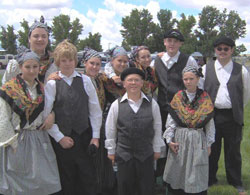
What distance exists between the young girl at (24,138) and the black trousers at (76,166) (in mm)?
203

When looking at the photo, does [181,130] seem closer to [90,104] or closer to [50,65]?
[90,104]

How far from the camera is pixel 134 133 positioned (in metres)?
2.79

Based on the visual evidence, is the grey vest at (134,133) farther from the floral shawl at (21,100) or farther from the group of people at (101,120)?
the floral shawl at (21,100)

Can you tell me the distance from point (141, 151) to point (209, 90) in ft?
4.82

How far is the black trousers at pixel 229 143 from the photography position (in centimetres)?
373

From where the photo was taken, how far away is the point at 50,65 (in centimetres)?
320

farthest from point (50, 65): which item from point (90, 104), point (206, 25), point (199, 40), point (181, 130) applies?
point (206, 25)

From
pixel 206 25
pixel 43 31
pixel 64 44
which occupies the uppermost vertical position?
pixel 206 25

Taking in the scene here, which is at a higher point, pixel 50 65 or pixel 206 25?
pixel 206 25

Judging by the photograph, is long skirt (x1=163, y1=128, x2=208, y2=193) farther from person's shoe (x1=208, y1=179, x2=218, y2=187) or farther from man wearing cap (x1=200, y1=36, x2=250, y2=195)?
person's shoe (x1=208, y1=179, x2=218, y2=187)

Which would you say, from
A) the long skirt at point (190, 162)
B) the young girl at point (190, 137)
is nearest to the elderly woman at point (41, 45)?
the young girl at point (190, 137)

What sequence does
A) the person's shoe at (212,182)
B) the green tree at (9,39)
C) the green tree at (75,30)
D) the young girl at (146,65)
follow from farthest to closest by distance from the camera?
the green tree at (9,39) < the green tree at (75,30) < the person's shoe at (212,182) < the young girl at (146,65)

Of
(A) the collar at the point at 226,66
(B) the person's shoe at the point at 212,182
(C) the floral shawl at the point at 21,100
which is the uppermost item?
(A) the collar at the point at 226,66

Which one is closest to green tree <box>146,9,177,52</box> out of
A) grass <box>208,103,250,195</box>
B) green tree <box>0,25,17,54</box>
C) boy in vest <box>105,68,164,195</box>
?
green tree <box>0,25,17,54</box>
